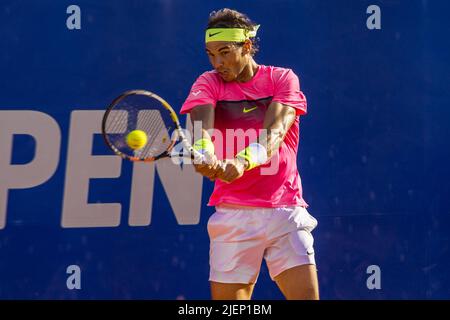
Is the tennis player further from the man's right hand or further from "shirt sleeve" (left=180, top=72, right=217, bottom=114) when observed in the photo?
the man's right hand

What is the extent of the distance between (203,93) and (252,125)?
10.4 inches

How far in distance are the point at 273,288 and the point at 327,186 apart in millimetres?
661

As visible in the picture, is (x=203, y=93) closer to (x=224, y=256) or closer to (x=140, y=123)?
(x=140, y=123)

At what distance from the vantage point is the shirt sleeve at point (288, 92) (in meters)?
4.77

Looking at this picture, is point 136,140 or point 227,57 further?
point 227,57

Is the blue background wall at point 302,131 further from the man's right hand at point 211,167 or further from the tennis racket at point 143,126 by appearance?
the man's right hand at point 211,167

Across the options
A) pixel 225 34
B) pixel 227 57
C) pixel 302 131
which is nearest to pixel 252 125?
pixel 227 57

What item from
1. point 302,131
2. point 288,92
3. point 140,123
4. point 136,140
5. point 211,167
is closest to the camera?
point 211,167

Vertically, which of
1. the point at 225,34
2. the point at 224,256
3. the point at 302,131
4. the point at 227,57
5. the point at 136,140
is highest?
the point at 225,34

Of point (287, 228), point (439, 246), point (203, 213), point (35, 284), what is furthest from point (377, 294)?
point (35, 284)

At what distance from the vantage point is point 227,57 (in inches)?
188

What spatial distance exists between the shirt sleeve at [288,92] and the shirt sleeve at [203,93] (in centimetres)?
28
